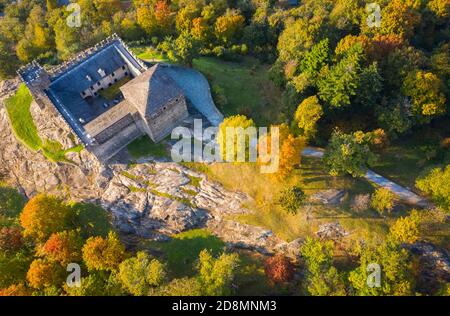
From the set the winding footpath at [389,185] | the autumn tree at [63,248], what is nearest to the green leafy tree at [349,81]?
the winding footpath at [389,185]

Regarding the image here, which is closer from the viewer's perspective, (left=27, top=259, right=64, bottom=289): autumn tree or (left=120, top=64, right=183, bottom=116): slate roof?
(left=27, top=259, right=64, bottom=289): autumn tree

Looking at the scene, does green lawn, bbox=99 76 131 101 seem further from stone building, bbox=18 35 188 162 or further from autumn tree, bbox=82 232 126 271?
autumn tree, bbox=82 232 126 271

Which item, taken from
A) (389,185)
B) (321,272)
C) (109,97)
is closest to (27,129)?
(109,97)

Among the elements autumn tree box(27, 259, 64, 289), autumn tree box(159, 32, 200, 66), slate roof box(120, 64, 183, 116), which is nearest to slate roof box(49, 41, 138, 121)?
slate roof box(120, 64, 183, 116)

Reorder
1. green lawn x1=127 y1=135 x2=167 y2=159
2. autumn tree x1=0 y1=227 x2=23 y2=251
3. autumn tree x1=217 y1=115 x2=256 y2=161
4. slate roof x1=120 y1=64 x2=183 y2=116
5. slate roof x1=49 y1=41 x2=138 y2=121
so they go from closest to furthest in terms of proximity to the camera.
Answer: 1. autumn tree x1=0 y1=227 x2=23 y2=251
2. autumn tree x1=217 y1=115 x2=256 y2=161
3. slate roof x1=120 y1=64 x2=183 y2=116
4. green lawn x1=127 y1=135 x2=167 y2=159
5. slate roof x1=49 y1=41 x2=138 y2=121

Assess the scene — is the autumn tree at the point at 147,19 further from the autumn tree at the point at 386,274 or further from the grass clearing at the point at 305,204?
the autumn tree at the point at 386,274

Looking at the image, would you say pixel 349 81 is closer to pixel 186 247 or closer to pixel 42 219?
pixel 186 247
